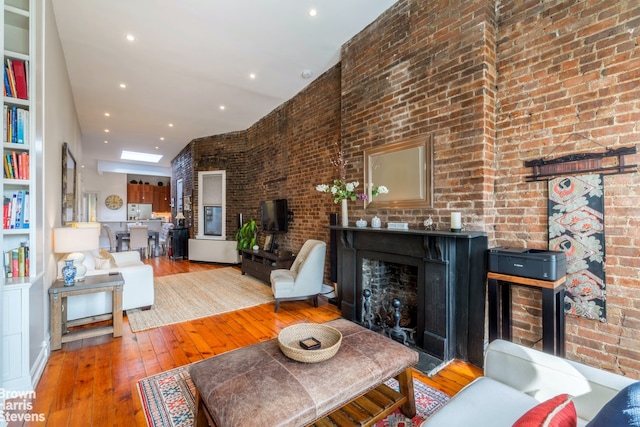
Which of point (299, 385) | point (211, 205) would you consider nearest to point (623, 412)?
point (299, 385)

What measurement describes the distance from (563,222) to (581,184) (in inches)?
11.8

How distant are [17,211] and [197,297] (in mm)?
2617

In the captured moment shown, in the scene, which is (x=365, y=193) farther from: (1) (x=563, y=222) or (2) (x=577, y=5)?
(2) (x=577, y=5)

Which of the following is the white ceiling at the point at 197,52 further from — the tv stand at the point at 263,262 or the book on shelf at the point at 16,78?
the tv stand at the point at 263,262

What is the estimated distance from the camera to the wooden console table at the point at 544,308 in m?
2.03

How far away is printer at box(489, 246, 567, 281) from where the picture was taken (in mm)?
2010

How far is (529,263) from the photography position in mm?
2104

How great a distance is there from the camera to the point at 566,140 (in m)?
2.18

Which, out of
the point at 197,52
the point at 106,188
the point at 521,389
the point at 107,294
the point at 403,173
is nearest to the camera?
the point at 521,389

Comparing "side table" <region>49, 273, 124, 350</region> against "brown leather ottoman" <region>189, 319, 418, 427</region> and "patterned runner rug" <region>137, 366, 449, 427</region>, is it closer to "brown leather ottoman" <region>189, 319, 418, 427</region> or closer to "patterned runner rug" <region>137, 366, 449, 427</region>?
"patterned runner rug" <region>137, 366, 449, 427</region>

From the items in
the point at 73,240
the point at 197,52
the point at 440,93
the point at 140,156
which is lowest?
the point at 73,240

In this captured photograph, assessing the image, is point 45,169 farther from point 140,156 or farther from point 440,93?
point 140,156

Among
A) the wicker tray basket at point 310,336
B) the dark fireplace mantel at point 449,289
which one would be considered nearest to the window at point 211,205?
the dark fireplace mantel at point 449,289

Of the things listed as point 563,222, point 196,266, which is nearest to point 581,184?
point 563,222
